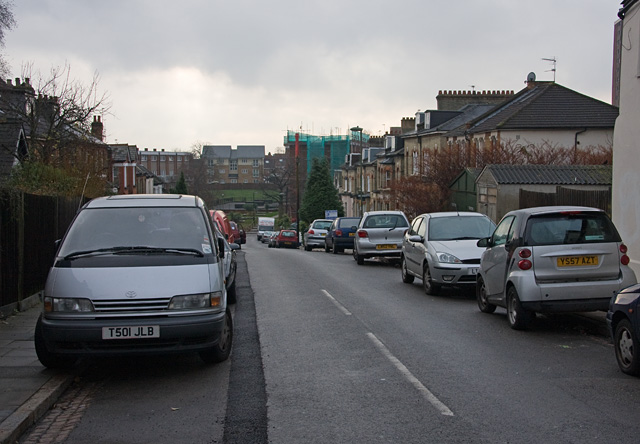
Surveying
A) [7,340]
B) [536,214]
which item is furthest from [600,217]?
[7,340]

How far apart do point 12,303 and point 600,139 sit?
3282 centimetres

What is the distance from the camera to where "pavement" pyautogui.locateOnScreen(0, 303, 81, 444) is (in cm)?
581

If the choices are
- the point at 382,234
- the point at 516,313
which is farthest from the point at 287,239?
the point at 516,313

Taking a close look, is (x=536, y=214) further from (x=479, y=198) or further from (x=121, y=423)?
(x=479, y=198)

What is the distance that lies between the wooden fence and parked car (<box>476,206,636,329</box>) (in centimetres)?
782

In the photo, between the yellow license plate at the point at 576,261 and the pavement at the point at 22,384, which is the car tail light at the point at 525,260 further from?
the pavement at the point at 22,384

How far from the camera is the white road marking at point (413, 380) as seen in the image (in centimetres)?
619

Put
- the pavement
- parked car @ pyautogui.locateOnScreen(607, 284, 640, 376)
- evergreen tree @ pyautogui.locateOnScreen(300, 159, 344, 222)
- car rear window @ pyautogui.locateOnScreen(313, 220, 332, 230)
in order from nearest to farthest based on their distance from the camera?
the pavement → parked car @ pyautogui.locateOnScreen(607, 284, 640, 376) → car rear window @ pyautogui.locateOnScreen(313, 220, 332, 230) → evergreen tree @ pyautogui.locateOnScreen(300, 159, 344, 222)

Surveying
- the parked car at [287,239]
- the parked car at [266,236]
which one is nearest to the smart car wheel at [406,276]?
the parked car at [287,239]

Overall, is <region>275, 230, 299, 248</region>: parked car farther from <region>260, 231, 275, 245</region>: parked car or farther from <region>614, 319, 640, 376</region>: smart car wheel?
<region>614, 319, 640, 376</region>: smart car wheel

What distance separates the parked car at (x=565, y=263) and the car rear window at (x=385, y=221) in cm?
1307

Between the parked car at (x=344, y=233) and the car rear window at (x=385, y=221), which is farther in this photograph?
the parked car at (x=344, y=233)

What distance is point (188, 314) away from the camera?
730 cm

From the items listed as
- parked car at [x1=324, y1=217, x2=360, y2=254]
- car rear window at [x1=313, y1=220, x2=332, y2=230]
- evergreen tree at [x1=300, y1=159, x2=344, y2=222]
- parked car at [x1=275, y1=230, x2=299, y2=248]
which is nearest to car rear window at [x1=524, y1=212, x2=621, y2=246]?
parked car at [x1=324, y1=217, x2=360, y2=254]
